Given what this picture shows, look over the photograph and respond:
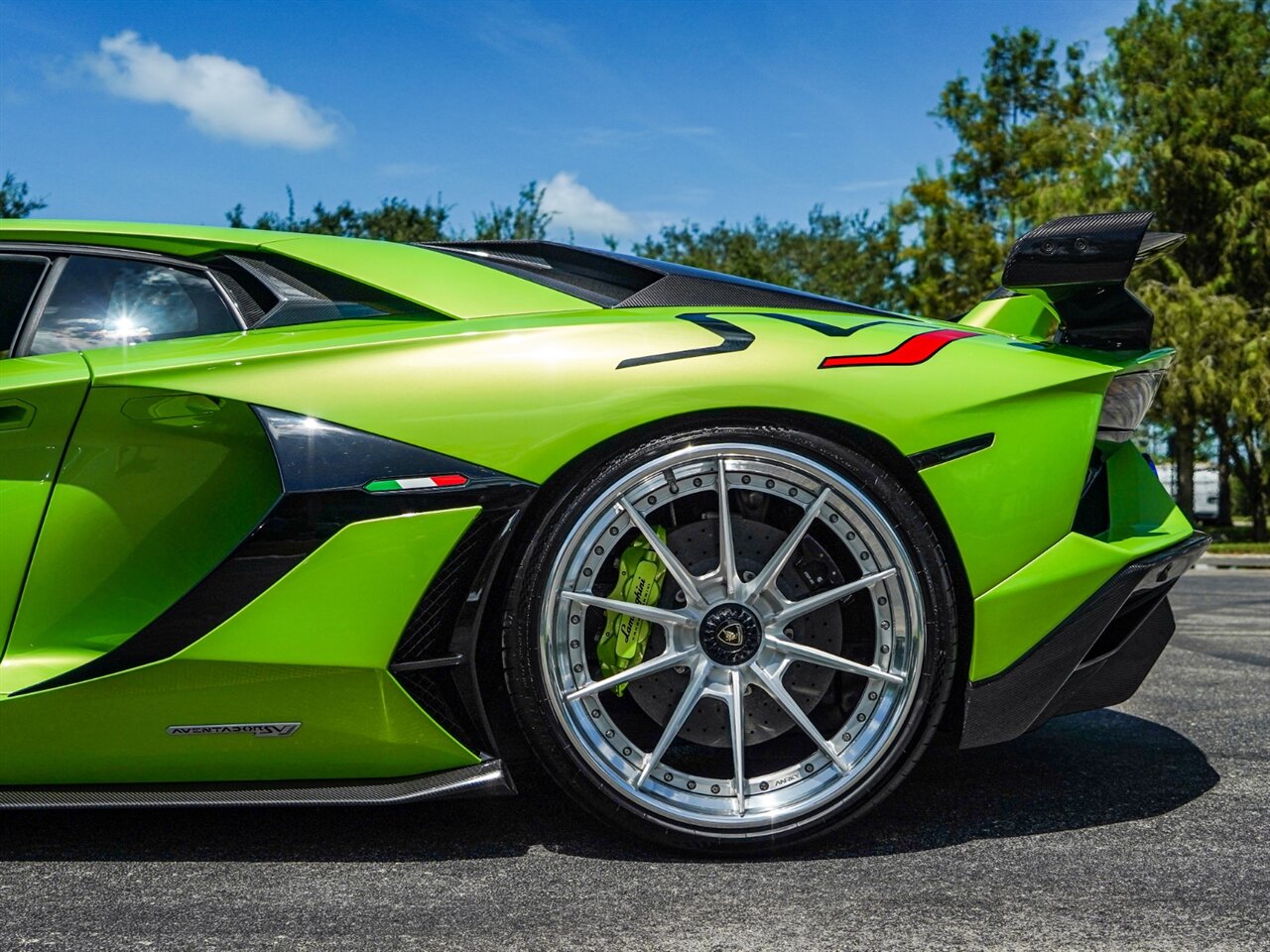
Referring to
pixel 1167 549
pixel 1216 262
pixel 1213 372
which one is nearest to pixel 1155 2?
pixel 1216 262

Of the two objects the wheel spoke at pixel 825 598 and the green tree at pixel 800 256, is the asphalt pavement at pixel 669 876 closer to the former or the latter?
the wheel spoke at pixel 825 598

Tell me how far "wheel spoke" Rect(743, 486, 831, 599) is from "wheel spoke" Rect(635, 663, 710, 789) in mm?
178

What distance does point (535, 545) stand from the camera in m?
2.17

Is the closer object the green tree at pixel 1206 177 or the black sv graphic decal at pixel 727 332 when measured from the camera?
the black sv graphic decal at pixel 727 332

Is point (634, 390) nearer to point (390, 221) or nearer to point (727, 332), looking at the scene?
point (727, 332)

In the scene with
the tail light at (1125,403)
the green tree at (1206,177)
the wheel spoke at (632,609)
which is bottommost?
the wheel spoke at (632,609)

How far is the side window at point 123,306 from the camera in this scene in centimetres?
236

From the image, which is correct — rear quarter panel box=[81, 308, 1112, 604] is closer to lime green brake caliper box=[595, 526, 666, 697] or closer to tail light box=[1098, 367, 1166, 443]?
tail light box=[1098, 367, 1166, 443]

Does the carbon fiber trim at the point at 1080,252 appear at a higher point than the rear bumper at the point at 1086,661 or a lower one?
higher

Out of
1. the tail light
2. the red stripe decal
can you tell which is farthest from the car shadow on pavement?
the red stripe decal

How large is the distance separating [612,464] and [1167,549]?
1.16 metres

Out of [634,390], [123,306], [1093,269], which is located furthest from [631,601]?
[123,306]

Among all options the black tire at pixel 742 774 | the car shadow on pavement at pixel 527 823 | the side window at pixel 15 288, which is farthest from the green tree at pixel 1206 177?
the side window at pixel 15 288

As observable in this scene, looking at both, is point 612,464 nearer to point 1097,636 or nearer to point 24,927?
point 1097,636
